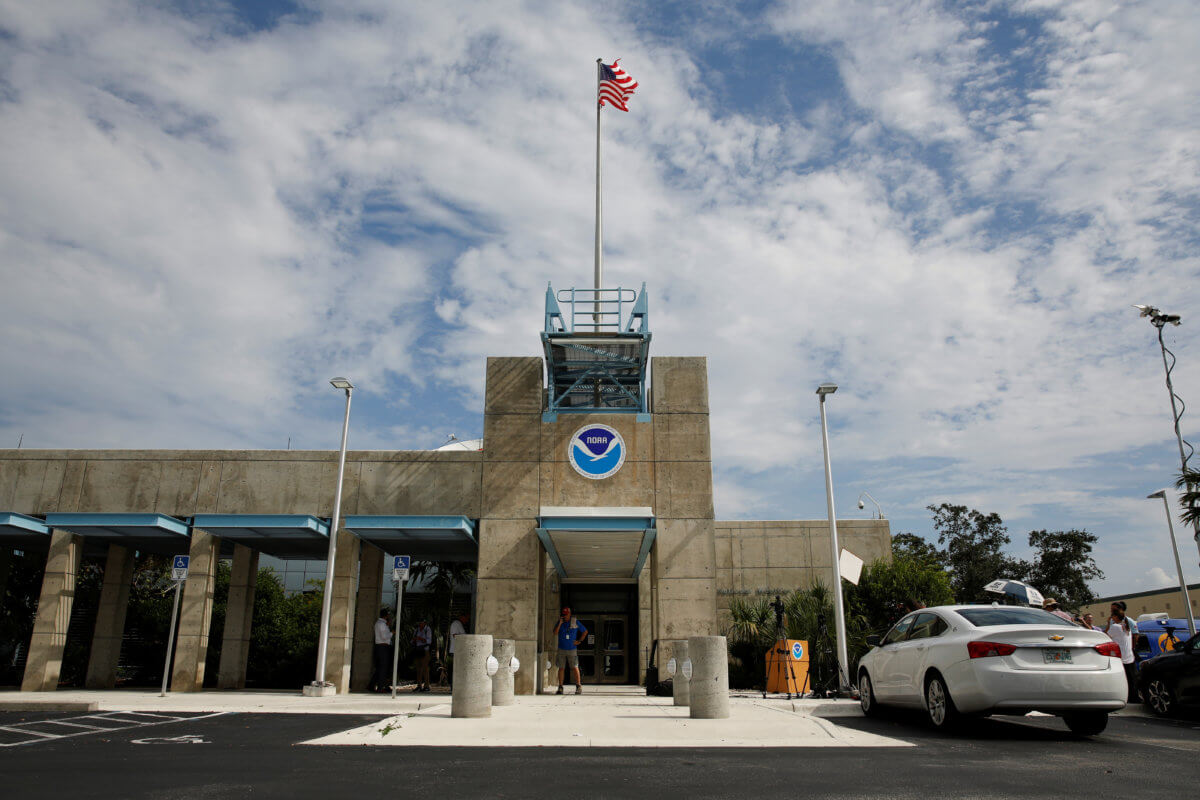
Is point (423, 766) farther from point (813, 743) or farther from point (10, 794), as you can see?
point (813, 743)

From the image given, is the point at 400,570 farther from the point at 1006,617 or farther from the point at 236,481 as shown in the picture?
the point at 1006,617

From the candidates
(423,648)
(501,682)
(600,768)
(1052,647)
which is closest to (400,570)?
(501,682)

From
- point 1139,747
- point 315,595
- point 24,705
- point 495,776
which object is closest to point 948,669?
point 1139,747

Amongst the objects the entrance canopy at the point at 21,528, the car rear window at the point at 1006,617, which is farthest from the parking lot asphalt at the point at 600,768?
the entrance canopy at the point at 21,528

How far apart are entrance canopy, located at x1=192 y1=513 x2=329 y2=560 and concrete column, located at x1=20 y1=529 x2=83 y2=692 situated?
9.79 ft

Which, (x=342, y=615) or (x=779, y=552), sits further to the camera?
(x=779, y=552)

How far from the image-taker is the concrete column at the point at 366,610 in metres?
20.6

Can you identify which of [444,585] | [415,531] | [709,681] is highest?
[415,531]

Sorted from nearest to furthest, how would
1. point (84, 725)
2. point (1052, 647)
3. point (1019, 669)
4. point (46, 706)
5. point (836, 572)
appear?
point (1019, 669), point (1052, 647), point (84, 725), point (46, 706), point (836, 572)

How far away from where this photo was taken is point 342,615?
17.9 m

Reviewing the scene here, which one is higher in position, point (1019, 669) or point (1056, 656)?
point (1056, 656)

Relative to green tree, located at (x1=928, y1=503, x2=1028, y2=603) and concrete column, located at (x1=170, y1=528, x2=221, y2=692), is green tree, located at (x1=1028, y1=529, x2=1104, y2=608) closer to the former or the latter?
green tree, located at (x1=928, y1=503, x2=1028, y2=603)

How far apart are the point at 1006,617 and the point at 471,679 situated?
6.50 metres

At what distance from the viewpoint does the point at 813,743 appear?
8148mm
